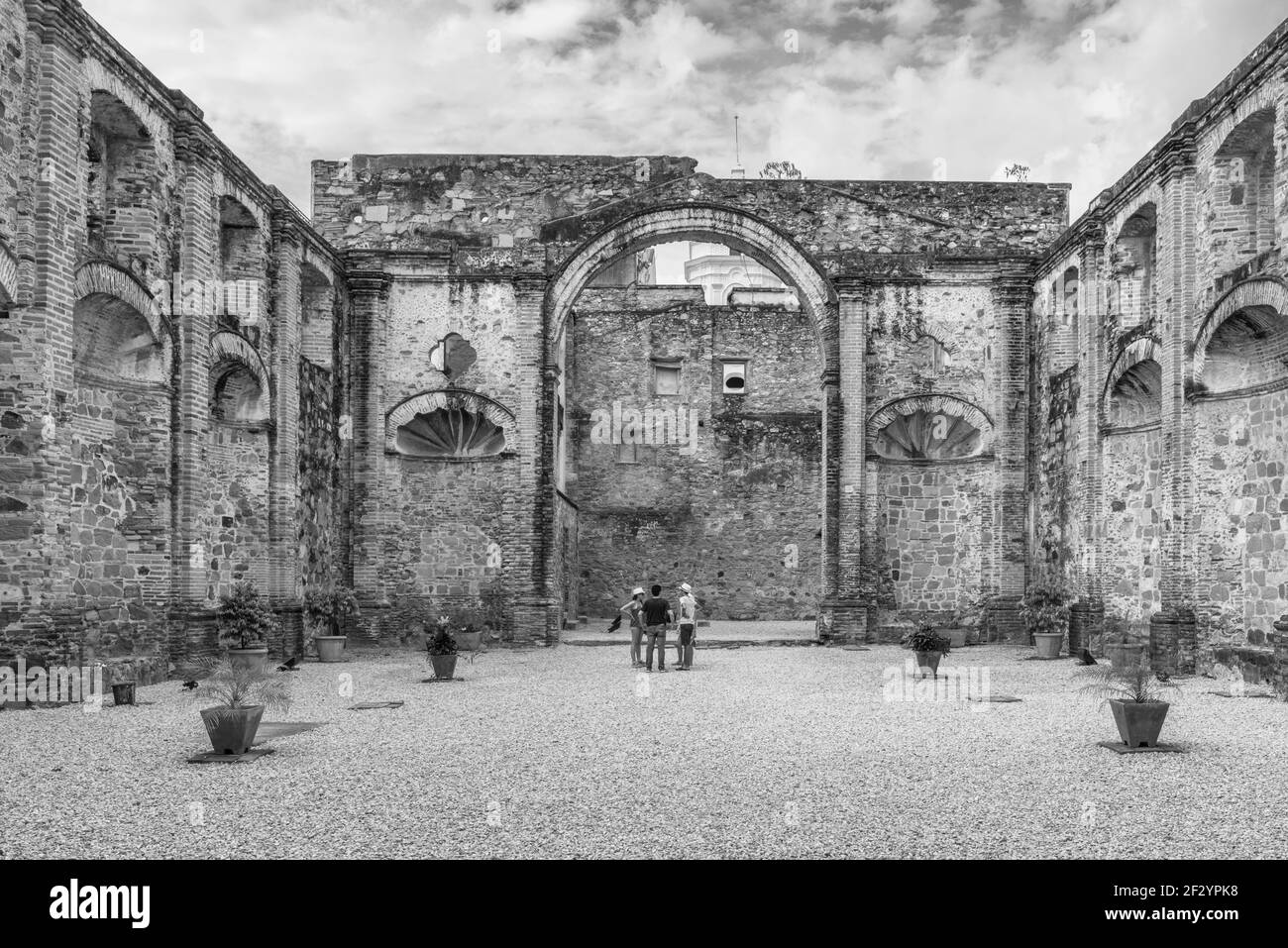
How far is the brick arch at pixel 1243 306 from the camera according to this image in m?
12.6

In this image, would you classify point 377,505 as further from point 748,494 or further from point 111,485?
point 748,494

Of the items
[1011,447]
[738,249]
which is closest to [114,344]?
[738,249]

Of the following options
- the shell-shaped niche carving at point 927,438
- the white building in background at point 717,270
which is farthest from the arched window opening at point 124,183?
the white building in background at point 717,270

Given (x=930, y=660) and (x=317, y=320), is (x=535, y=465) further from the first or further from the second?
(x=930, y=660)

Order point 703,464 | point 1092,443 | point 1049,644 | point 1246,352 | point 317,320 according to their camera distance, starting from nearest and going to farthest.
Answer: point 1246,352
point 1049,644
point 1092,443
point 317,320
point 703,464

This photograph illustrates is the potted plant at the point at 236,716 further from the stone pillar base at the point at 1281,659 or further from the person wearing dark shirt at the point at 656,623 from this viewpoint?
the stone pillar base at the point at 1281,659

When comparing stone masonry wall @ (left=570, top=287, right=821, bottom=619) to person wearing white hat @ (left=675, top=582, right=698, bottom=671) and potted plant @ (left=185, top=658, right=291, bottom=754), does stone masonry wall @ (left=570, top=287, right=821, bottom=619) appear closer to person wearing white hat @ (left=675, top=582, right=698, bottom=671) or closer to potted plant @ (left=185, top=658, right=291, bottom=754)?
person wearing white hat @ (left=675, top=582, right=698, bottom=671)

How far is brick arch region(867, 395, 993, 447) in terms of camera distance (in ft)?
70.5

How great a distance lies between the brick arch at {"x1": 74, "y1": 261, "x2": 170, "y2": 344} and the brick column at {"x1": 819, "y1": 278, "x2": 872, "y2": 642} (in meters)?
12.2

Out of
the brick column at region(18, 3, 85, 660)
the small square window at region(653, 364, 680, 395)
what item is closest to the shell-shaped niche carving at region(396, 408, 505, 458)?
the brick column at region(18, 3, 85, 660)

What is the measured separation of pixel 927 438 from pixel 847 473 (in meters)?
1.85

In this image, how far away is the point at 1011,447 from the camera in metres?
21.2

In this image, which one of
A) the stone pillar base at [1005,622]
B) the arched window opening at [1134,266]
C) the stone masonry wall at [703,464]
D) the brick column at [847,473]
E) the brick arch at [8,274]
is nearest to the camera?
the brick arch at [8,274]

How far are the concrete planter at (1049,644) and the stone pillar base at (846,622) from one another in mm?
3663
